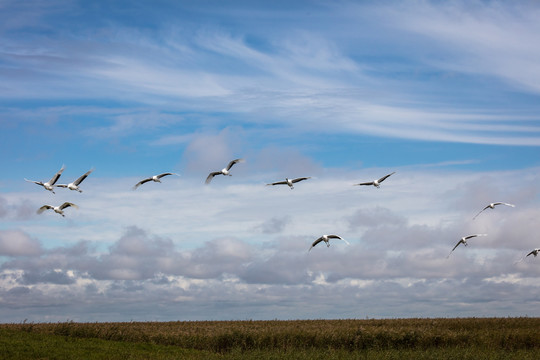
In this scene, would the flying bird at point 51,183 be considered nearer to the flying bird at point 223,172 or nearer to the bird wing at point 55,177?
the bird wing at point 55,177

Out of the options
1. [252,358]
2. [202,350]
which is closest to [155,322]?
[202,350]

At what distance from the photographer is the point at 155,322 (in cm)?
7062

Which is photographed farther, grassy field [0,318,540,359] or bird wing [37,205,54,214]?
grassy field [0,318,540,359]

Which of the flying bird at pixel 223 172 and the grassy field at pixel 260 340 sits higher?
the flying bird at pixel 223 172


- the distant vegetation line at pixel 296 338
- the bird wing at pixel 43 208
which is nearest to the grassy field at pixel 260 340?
the distant vegetation line at pixel 296 338

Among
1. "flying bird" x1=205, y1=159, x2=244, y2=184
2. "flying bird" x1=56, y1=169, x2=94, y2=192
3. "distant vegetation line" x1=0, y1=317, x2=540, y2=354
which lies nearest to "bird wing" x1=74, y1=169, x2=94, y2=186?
"flying bird" x1=56, y1=169, x2=94, y2=192

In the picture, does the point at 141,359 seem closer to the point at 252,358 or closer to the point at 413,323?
the point at 252,358

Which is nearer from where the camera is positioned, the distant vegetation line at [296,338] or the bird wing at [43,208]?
the bird wing at [43,208]

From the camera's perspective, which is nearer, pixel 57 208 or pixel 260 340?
pixel 57 208

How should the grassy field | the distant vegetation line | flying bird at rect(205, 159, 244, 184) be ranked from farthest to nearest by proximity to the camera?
the distant vegetation line, the grassy field, flying bird at rect(205, 159, 244, 184)

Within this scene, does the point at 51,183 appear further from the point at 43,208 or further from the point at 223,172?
the point at 223,172

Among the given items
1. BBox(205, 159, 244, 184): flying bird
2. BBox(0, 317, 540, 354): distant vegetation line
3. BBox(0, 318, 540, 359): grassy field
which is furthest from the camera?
BBox(0, 317, 540, 354): distant vegetation line

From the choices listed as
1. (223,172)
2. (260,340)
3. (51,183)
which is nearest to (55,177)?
(51,183)

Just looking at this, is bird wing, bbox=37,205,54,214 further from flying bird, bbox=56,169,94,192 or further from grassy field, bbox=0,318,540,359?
grassy field, bbox=0,318,540,359
